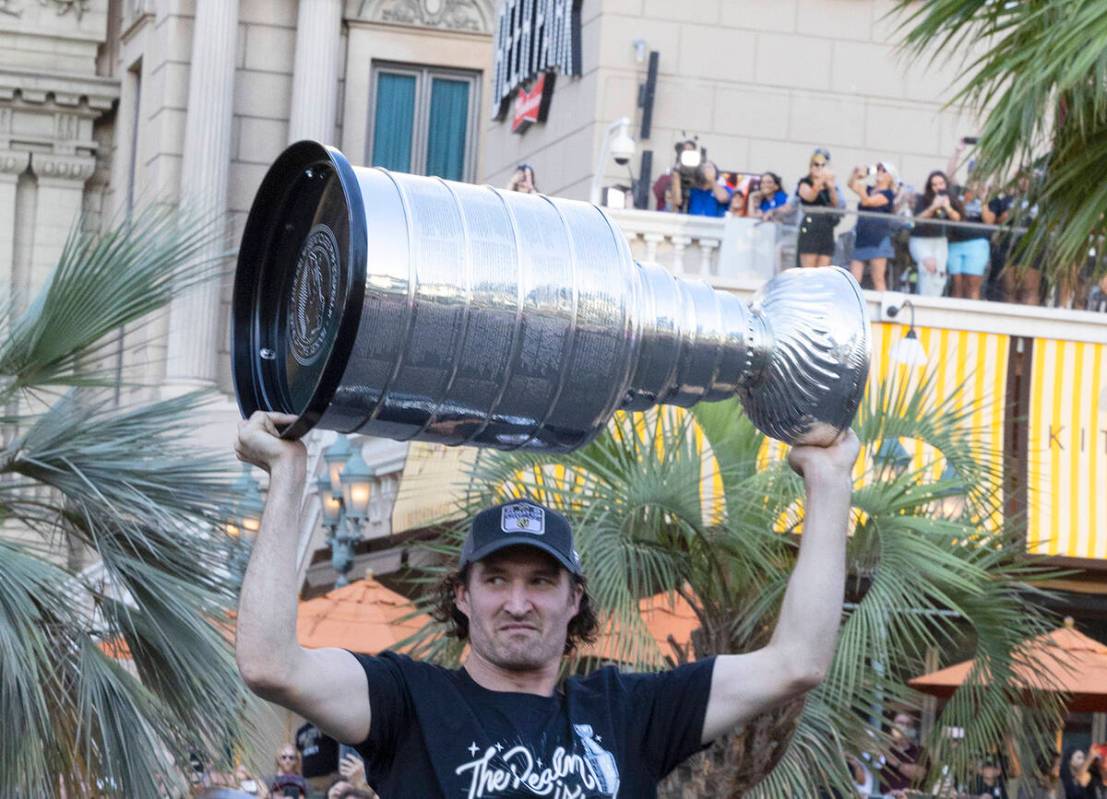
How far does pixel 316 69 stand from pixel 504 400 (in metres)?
28.6

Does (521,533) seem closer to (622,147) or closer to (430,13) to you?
(622,147)

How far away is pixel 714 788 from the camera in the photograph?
1050 centimetres

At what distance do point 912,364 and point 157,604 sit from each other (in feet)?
30.3

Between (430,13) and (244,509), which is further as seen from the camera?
(430,13)

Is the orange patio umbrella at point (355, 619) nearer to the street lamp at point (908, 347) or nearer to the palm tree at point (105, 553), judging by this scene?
the street lamp at point (908, 347)

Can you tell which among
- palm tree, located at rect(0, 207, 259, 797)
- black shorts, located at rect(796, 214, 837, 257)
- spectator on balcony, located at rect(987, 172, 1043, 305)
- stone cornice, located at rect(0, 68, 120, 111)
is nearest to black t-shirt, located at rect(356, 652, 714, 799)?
palm tree, located at rect(0, 207, 259, 797)

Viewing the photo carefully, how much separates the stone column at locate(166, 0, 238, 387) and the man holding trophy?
26771 mm

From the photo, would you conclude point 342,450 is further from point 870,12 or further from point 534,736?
point 534,736

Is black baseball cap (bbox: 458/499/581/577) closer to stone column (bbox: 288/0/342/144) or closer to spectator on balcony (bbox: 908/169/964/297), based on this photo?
spectator on balcony (bbox: 908/169/964/297)

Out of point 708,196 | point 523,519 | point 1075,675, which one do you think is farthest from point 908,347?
point 523,519

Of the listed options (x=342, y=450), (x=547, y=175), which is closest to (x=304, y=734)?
(x=342, y=450)

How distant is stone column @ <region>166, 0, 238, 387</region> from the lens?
30.6 m

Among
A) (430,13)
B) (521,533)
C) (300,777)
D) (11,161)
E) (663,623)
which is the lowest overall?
(300,777)

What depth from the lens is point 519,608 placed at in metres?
3.95
